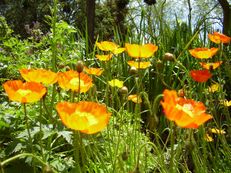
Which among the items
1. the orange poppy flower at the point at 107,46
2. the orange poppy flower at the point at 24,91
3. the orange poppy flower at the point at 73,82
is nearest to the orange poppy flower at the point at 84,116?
the orange poppy flower at the point at 24,91

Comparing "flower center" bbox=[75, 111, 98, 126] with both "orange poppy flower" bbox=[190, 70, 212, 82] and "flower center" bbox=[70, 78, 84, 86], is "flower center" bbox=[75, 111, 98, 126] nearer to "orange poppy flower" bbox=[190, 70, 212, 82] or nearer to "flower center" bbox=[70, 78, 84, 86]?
"flower center" bbox=[70, 78, 84, 86]

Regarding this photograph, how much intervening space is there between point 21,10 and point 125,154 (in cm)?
2010

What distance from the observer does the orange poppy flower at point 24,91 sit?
1.05 metres

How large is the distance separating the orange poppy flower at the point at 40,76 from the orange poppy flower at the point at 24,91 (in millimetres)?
104

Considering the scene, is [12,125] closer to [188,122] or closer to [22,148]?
[22,148]

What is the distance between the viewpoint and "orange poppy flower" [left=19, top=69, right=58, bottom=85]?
126 centimetres

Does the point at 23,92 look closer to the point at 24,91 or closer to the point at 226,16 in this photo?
the point at 24,91

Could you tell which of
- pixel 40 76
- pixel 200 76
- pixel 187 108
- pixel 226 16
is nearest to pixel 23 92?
pixel 40 76

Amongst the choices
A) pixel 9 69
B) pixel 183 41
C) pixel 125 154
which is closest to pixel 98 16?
pixel 183 41

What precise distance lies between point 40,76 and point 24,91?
0.16 meters

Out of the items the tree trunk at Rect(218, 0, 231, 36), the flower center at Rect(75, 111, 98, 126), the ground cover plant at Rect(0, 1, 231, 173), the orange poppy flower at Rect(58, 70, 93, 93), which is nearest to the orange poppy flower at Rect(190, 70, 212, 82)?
the ground cover plant at Rect(0, 1, 231, 173)

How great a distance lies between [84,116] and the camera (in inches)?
37.3

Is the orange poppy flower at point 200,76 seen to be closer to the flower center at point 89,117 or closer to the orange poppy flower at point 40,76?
the orange poppy flower at point 40,76

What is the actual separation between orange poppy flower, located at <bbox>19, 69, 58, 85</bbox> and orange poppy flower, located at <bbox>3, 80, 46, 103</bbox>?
104 mm
